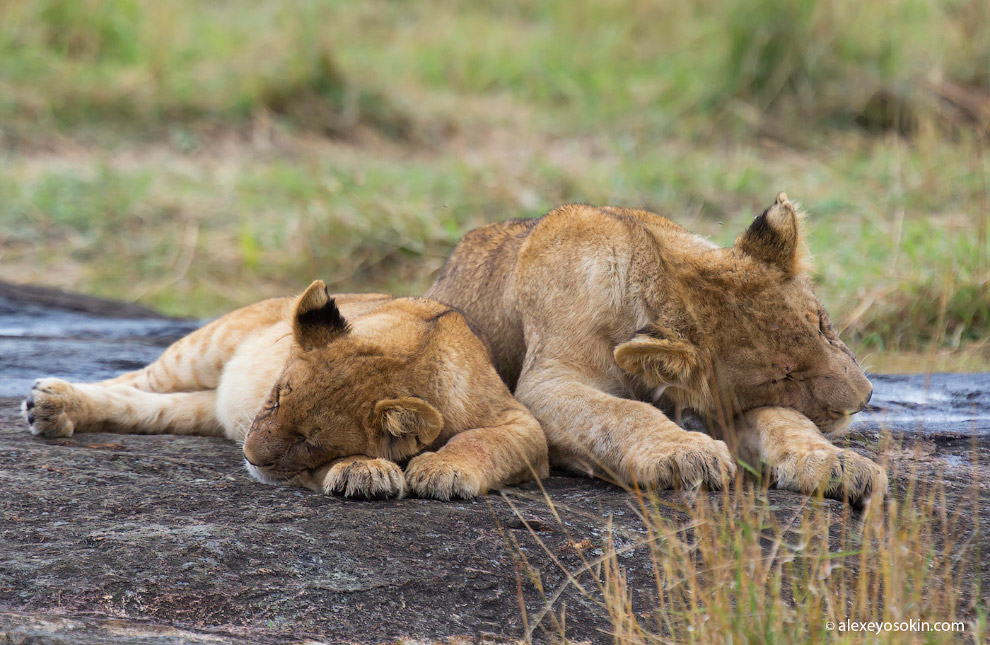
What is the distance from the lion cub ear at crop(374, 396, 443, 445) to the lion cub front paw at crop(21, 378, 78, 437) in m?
1.49

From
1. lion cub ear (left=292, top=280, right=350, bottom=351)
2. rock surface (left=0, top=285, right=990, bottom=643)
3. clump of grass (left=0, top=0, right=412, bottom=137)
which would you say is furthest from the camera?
clump of grass (left=0, top=0, right=412, bottom=137)

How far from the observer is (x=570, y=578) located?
2.74m

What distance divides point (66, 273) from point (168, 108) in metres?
3.48

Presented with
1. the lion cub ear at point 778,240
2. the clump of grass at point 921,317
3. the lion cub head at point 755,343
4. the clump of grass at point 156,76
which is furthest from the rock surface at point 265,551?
the clump of grass at point 156,76

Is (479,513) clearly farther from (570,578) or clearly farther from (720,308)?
(720,308)

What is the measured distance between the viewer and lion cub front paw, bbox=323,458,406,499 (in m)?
3.48

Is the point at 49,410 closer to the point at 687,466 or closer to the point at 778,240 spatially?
the point at 687,466

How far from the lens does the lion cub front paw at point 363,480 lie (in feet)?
11.4

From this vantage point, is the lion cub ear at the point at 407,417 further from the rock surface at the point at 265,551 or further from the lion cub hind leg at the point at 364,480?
the rock surface at the point at 265,551

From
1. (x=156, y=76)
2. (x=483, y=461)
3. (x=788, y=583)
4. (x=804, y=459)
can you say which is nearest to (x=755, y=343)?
(x=804, y=459)

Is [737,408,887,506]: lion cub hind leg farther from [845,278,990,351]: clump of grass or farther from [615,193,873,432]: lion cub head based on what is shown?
[845,278,990,351]: clump of grass

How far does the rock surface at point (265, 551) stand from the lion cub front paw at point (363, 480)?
5cm

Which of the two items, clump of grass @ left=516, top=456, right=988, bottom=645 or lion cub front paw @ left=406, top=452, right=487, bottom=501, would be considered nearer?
clump of grass @ left=516, top=456, right=988, bottom=645

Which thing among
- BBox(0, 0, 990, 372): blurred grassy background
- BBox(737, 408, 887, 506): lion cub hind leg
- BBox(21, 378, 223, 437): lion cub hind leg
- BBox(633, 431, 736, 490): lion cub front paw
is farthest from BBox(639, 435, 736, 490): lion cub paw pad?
BBox(0, 0, 990, 372): blurred grassy background
